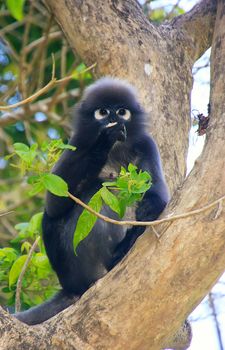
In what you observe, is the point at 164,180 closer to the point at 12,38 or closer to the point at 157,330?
the point at 157,330

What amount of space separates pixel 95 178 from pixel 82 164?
0.12 metres

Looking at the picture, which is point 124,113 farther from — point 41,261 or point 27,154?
point 27,154

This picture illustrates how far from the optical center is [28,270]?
3.59 metres

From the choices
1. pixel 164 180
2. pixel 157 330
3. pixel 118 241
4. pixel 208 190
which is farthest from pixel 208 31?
pixel 157 330

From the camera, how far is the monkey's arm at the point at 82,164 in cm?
323

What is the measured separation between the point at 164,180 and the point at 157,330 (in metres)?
1.03

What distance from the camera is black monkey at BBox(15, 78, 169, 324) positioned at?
327 centimetres

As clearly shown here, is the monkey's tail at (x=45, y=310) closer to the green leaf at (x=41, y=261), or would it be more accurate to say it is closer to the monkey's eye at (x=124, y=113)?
the green leaf at (x=41, y=261)

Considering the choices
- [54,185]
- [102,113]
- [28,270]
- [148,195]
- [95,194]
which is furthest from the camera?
[28,270]

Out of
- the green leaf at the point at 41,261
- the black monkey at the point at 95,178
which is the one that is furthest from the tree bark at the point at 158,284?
the green leaf at the point at 41,261

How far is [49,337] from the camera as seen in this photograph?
8.25 ft

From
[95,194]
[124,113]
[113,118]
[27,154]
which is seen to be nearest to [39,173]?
[27,154]

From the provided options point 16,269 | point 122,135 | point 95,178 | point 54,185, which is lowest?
point 16,269

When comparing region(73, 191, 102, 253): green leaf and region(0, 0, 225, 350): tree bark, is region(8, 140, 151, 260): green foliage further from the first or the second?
region(0, 0, 225, 350): tree bark
